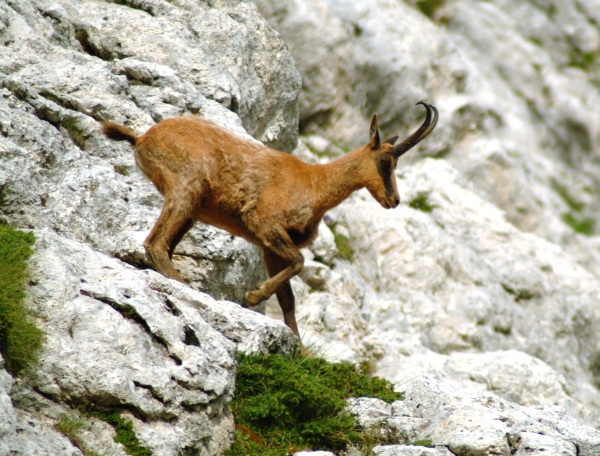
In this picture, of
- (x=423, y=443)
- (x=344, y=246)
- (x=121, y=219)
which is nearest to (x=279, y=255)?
(x=121, y=219)

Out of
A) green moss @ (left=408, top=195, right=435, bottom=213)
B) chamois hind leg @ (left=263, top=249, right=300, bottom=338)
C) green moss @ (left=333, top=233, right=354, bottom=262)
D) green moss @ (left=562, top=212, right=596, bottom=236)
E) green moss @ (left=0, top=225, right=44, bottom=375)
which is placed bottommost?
green moss @ (left=333, top=233, right=354, bottom=262)

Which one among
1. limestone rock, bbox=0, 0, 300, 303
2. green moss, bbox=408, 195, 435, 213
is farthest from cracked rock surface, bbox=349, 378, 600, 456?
green moss, bbox=408, 195, 435, 213

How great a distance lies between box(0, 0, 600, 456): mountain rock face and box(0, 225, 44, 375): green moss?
12 centimetres

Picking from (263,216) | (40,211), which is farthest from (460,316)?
(40,211)

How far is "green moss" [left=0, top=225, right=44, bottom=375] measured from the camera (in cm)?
499

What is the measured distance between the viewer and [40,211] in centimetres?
712

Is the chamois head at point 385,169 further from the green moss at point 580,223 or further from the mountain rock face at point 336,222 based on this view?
the green moss at point 580,223

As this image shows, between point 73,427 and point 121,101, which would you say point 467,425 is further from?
point 121,101

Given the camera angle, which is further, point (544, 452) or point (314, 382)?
point (314, 382)

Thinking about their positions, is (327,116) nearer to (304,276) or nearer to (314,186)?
(304,276)

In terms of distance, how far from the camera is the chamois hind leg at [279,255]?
807 cm

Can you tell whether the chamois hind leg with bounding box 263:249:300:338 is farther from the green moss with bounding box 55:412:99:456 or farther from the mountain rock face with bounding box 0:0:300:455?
the green moss with bounding box 55:412:99:456

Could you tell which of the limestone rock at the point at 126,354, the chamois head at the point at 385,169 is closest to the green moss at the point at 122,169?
the limestone rock at the point at 126,354

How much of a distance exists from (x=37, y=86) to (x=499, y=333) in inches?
368
